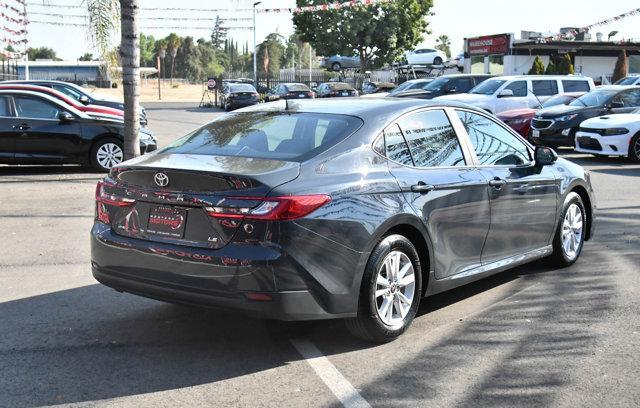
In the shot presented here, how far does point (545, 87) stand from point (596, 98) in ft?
14.1

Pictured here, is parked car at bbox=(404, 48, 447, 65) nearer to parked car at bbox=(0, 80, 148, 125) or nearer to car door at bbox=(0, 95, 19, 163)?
parked car at bbox=(0, 80, 148, 125)

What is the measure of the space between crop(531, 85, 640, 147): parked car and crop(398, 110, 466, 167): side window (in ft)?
46.3

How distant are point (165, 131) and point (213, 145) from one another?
20.8 m

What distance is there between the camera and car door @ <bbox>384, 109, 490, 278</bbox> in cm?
529

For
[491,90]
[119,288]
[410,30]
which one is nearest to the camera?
[119,288]

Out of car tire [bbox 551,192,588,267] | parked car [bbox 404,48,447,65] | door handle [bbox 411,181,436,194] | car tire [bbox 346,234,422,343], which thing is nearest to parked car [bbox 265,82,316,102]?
parked car [bbox 404,48,447,65]

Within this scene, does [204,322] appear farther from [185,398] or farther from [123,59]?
[123,59]

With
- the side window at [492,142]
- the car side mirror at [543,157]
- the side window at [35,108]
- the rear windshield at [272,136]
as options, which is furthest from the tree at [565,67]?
the rear windshield at [272,136]

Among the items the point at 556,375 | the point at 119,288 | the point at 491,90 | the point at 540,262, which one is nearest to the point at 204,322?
the point at 119,288

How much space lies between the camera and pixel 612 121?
56.3 ft

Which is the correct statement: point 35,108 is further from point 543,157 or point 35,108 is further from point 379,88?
point 379,88

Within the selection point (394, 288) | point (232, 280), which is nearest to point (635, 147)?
point (394, 288)

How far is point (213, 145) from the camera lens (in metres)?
5.34

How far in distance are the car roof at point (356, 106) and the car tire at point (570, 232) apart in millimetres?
1675
